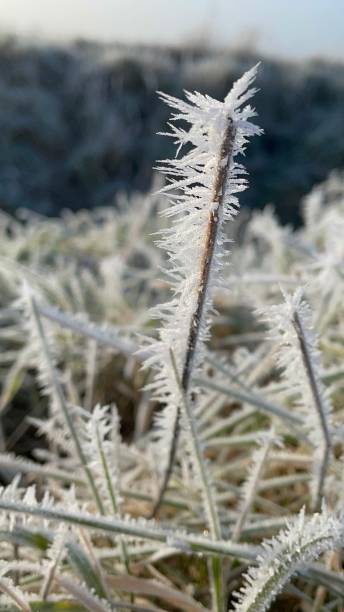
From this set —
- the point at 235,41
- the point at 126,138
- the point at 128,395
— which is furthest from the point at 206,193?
the point at 235,41

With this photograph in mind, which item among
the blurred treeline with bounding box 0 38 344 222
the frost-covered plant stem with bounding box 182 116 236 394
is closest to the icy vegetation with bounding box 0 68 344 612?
the frost-covered plant stem with bounding box 182 116 236 394

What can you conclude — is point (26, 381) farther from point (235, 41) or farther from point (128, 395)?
point (235, 41)

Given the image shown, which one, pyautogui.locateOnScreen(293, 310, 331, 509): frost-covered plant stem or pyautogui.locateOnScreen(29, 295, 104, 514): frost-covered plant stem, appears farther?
pyautogui.locateOnScreen(29, 295, 104, 514): frost-covered plant stem

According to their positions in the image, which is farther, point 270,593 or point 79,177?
point 79,177

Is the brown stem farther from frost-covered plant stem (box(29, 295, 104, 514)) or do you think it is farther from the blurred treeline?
the blurred treeline

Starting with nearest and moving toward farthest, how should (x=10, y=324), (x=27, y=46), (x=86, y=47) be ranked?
(x=10, y=324) < (x=27, y=46) < (x=86, y=47)
